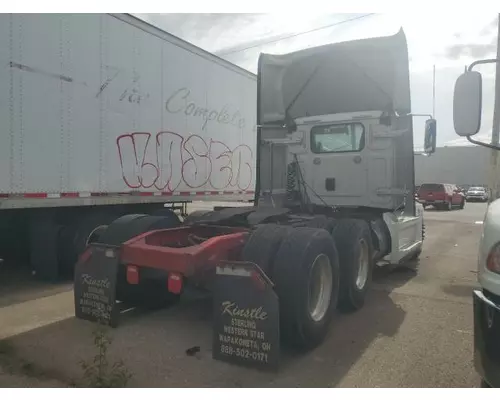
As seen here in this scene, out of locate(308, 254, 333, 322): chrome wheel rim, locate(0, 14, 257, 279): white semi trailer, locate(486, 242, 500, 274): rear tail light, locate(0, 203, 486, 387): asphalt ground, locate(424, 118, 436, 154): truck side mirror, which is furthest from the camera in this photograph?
locate(424, 118, 436, 154): truck side mirror

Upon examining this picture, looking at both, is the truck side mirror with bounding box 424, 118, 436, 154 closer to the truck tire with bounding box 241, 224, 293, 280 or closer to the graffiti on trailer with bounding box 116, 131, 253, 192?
the truck tire with bounding box 241, 224, 293, 280

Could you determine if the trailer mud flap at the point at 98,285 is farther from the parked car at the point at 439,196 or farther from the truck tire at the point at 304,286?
the parked car at the point at 439,196

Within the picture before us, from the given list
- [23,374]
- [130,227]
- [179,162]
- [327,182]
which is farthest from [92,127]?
[23,374]

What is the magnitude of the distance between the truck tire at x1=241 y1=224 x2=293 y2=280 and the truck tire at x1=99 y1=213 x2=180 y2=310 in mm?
1388

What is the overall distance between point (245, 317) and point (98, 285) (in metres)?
1.72

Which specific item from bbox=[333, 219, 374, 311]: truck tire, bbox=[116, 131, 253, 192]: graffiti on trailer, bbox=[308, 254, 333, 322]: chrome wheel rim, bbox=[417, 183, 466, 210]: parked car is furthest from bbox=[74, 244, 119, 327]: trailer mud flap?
bbox=[417, 183, 466, 210]: parked car

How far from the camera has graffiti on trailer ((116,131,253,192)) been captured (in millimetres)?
7781

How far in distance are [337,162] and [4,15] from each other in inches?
197

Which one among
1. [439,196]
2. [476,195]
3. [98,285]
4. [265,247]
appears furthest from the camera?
[476,195]

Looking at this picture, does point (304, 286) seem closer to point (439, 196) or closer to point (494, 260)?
point (494, 260)

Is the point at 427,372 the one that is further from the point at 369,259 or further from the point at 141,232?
the point at 141,232

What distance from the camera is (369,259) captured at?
5.89 m

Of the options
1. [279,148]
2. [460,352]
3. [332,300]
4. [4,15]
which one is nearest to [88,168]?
[4,15]

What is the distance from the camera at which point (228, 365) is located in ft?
12.8
